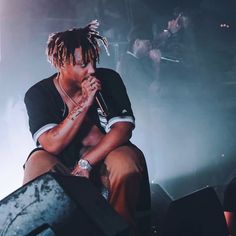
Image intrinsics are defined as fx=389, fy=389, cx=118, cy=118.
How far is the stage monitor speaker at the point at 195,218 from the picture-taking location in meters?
2.51

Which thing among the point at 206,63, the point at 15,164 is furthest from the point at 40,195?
the point at 206,63

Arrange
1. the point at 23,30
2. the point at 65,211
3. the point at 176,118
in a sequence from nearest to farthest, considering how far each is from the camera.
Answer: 1. the point at 65,211
2. the point at 23,30
3. the point at 176,118

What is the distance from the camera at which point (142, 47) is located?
3.82 meters

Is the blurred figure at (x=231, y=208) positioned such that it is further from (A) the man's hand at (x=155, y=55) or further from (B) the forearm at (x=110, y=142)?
(A) the man's hand at (x=155, y=55)

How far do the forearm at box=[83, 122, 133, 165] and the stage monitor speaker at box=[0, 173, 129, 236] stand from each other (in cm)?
117

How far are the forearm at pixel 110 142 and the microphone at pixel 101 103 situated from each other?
12 cm

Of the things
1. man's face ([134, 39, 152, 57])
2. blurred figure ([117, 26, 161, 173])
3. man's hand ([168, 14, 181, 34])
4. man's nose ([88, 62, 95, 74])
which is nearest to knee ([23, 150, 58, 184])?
man's nose ([88, 62, 95, 74])

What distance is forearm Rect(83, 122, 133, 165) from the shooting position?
8.66ft

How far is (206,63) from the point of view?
4113 mm

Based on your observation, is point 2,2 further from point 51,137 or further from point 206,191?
point 206,191

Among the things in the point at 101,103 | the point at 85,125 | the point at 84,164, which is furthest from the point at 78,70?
the point at 84,164

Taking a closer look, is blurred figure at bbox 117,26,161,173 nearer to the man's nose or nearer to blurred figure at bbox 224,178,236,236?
the man's nose

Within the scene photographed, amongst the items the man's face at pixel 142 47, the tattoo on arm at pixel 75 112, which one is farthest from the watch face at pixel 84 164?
the man's face at pixel 142 47

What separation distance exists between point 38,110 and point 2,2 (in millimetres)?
1143
